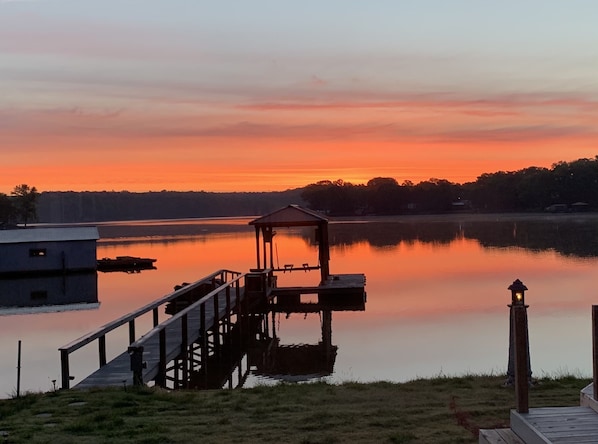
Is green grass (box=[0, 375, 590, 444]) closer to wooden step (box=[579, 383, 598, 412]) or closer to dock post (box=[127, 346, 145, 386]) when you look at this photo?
dock post (box=[127, 346, 145, 386])

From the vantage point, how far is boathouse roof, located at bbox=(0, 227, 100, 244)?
4260cm

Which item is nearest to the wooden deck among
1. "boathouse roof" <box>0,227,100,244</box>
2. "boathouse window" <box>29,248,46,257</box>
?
"boathouse roof" <box>0,227,100,244</box>

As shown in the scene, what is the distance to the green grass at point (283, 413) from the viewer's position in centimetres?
670

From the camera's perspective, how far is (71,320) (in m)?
24.9

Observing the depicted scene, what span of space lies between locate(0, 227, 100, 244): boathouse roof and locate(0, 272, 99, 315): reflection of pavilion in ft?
8.01

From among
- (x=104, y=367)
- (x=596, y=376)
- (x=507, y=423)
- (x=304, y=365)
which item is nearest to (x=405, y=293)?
(x=304, y=365)

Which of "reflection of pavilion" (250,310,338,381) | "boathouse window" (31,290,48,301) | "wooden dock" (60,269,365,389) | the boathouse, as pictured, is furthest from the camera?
the boathouse

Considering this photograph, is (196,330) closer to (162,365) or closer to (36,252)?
(162,365)

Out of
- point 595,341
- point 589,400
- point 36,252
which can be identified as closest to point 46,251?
point 36,252

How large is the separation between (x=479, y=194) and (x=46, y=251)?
4617 inches

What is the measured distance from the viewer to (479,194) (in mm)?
145750

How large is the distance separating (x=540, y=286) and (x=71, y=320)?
19271 millimetres

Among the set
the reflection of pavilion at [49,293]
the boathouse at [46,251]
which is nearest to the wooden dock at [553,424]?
the reflection of pavilion at [49,293]

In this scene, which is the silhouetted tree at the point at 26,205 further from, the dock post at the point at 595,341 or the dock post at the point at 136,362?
the dock post at the point at 595,341
